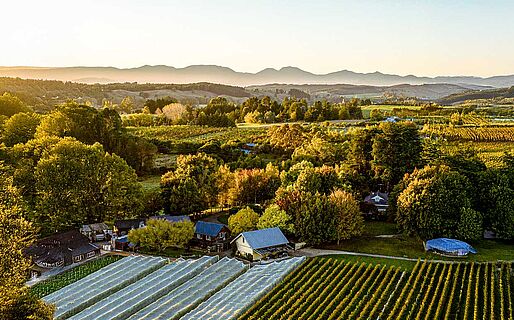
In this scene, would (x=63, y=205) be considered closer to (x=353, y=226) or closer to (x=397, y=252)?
(x=353, y=226)

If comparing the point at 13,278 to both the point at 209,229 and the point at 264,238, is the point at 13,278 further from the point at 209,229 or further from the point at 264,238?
the point at 209,229

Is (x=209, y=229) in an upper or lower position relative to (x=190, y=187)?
lower

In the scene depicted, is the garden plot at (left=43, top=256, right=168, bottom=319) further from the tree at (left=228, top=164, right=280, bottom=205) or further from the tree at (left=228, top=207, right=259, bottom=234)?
the tree at (left=228, top=164, right=280, bottom=205)

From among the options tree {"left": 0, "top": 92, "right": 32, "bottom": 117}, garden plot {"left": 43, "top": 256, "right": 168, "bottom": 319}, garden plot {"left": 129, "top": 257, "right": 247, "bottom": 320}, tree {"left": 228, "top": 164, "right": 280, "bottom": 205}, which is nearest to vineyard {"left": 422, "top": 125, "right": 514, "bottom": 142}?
tree {"left": 228, "top": 164, "right": 280, "bottom": 205}

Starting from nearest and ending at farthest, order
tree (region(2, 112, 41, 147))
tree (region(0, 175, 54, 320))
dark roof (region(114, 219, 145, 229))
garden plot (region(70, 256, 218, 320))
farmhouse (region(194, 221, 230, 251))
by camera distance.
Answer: tree (region(0, 175, 54, 320)) → garden plot (region(70, 256, 218, 320)) → farmhouse (region(194, 221, 230, 251)) → dark roof (region(114, 219, 145, 229)) → tree (region(2, 112, 41, 147))

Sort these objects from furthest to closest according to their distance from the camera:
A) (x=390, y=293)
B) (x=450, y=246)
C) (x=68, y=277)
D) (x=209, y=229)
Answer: (x=209, y=229)
(x=450, y=246)
(x=68, y=277)
(x=390, y=293)

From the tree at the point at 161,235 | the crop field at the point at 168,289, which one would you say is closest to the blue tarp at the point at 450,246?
the crop field at the point at 168,289

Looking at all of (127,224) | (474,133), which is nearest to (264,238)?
(127,224)
